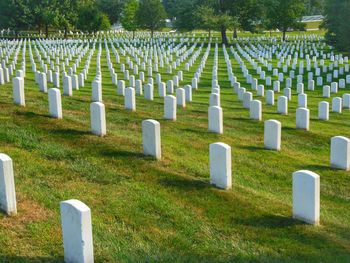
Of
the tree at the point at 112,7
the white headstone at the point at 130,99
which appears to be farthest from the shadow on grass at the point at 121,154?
the tree at the point at 112,7

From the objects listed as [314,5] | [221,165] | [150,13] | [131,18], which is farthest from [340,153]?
[314,5]

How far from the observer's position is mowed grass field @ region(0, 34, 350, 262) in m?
5.58

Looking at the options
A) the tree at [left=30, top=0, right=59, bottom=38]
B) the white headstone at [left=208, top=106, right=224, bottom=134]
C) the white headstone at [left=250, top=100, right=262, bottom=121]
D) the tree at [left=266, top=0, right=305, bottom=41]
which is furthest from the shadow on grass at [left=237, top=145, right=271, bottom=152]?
the tree at [left=30, top=0, right=59, bottom=38]

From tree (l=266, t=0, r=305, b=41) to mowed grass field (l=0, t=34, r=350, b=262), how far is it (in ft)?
143

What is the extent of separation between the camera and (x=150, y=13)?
62.3 m

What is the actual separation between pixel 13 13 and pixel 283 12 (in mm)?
33115

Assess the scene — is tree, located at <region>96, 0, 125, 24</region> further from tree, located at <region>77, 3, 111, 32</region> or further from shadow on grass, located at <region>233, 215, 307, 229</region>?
shadow on grass, located at <region>233, 215, 307, 229</region>

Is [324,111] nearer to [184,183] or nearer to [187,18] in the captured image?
[184,183]

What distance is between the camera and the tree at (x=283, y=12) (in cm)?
5278

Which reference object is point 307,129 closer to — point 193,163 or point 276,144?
point 276,144

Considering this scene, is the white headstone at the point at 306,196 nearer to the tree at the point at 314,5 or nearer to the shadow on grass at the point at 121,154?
the shadow on grass at the point at 121,154

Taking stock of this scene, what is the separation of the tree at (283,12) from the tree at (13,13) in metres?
30.2

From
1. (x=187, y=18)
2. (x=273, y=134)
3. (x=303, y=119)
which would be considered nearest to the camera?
(x=273, y=134)

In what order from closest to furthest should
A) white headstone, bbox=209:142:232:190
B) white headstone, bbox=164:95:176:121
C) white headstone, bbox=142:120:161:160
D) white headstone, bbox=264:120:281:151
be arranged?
white headstone, bbox=209:142:232:190
white headstone, bbox=142:120:161:160
white headstone, bbox=264:120:281:151
white headstone, bbox=164:95:176:121
